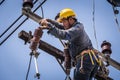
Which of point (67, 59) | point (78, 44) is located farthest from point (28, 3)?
point (78, 44)

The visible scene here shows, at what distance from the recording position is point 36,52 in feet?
31.4

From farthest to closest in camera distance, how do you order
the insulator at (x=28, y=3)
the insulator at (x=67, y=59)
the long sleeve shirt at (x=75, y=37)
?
1. the insulator at (x=28, y=3)
2. the insulator at (x=67, y=59)
3. the long sleeve shirt at (x=75, y=37)

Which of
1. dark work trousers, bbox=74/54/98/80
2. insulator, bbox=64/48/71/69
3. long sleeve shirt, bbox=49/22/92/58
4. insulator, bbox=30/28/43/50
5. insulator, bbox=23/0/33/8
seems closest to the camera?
long sleeve shirt, bbox=49/22/92/58

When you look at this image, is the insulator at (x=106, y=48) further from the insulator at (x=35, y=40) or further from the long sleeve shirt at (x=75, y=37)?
the insulator at (x=35, y=40)

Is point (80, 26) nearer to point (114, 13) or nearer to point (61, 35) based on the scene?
point (61, 35)

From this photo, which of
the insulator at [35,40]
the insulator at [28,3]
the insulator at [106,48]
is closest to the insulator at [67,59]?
the insulator at [35,40]

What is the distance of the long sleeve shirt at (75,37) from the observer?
29.6 feet

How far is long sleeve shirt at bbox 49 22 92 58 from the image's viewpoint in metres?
9.01

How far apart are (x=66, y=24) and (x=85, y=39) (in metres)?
→ 0.51

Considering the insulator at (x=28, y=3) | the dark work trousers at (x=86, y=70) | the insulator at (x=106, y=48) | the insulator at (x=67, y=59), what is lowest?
the dark work trousers at (x=86, y=70)

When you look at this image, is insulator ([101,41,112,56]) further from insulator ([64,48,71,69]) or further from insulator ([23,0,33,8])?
insulator ([23,0,33,8])

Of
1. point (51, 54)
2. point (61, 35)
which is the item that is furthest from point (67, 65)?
point (61, 35)

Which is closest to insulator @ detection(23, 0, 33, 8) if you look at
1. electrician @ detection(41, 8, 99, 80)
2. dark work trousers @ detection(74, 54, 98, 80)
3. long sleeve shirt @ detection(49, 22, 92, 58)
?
electrician @ detection(41, 8, 99, 80)

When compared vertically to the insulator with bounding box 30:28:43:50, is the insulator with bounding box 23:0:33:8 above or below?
above
